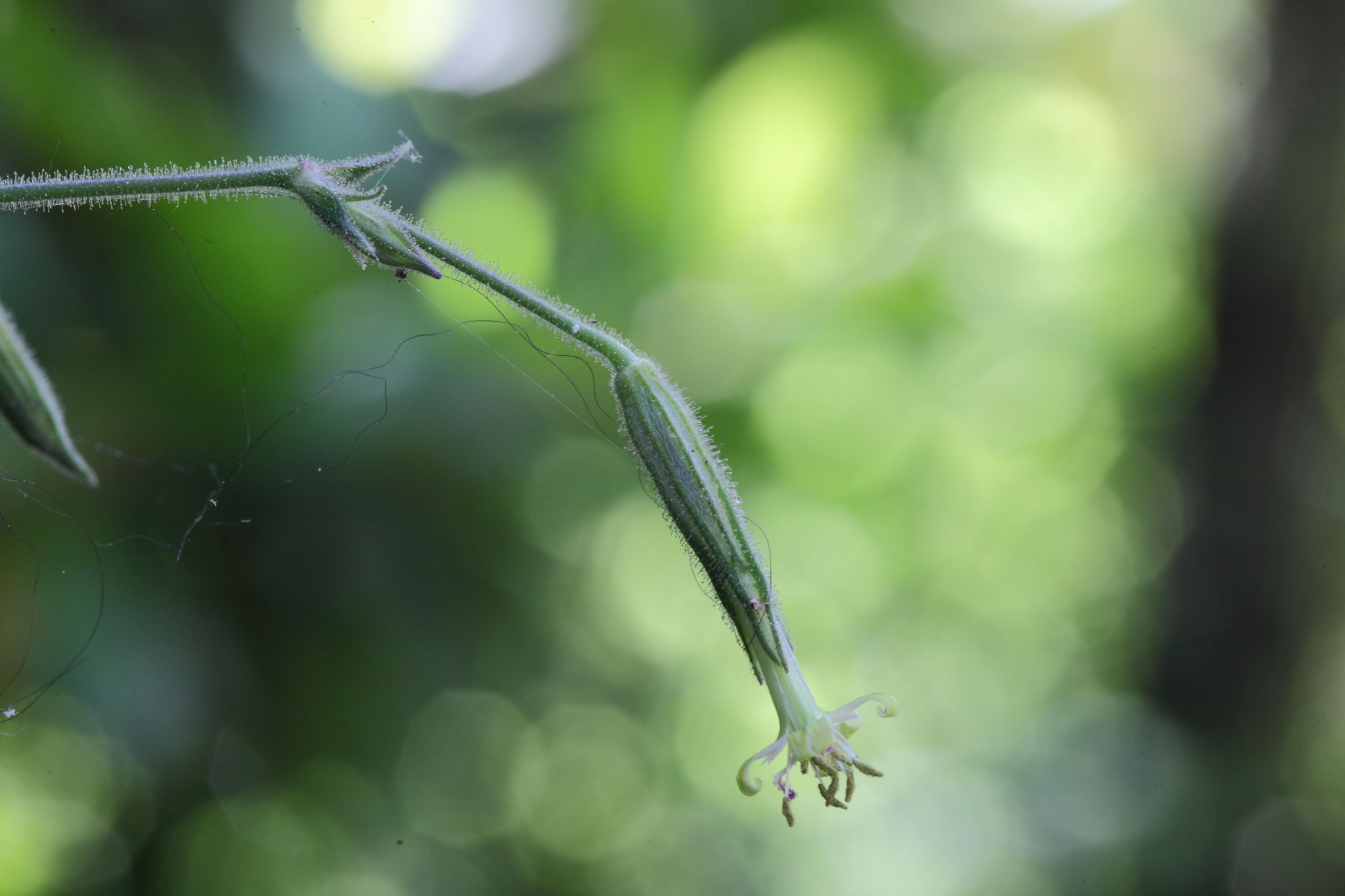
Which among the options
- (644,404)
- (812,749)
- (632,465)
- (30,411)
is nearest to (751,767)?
(812,749)

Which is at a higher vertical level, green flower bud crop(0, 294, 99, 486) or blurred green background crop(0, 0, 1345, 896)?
blurred green background crop(0, 0, 1345, 896)

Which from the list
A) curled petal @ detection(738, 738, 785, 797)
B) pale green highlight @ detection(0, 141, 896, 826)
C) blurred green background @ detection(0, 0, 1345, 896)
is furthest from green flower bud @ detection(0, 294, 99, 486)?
blurred green background @ detection(0, 0, 1345, 896)

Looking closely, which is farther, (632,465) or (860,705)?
(632,465)

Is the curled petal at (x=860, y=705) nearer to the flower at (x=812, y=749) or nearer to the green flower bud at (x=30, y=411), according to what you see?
the flower at (x=812, y=749)

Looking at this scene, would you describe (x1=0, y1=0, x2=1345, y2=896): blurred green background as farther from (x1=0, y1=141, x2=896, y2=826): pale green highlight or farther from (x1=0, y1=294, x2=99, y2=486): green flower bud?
(x1=0, y1=294, x2=99, y2=486): green flower bud

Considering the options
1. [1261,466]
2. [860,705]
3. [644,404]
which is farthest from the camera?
[1261,466]

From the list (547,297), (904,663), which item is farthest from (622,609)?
(547,297)

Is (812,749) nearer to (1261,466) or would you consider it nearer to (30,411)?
(30,411)

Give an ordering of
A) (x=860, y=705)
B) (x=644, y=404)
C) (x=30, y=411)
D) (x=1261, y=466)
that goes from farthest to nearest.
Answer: (x=1261, y=466), (x=860, y=705), (x=644, y=404), (x=30, y=411)
